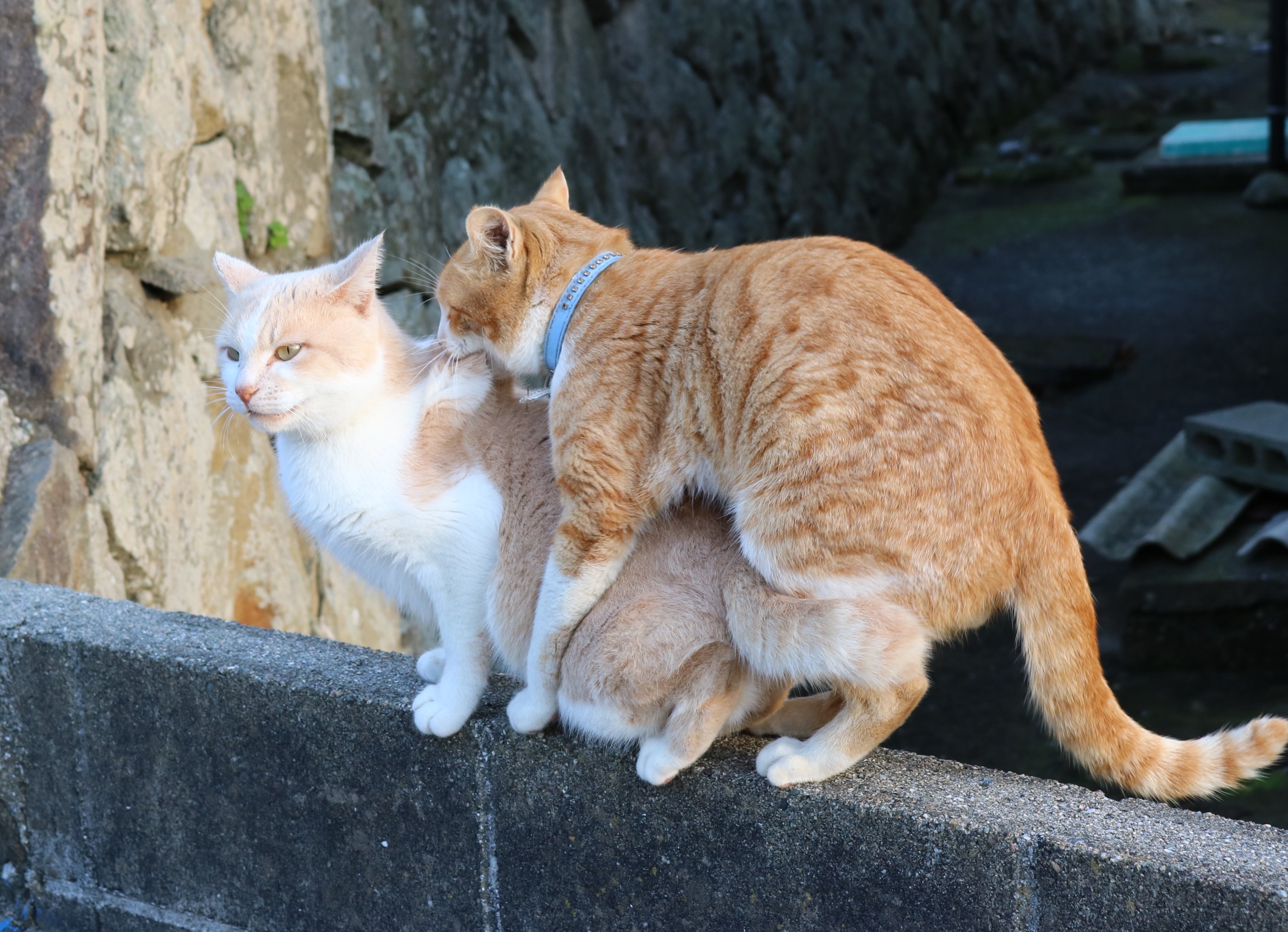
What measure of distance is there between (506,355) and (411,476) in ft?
0.98

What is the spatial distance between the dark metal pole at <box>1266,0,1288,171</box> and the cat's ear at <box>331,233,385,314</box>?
741cm

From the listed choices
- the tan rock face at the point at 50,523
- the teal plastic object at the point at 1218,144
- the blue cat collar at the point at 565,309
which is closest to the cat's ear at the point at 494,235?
the blue cat collar at the point at 565,309

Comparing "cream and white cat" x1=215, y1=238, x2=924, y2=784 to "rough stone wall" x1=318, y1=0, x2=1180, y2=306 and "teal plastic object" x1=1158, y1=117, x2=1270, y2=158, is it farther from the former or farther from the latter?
"teal plastic object" x1=1158, y1=117, x2=1270, y2=158

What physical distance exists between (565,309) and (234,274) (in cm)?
57

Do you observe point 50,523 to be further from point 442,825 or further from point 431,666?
point 442,825

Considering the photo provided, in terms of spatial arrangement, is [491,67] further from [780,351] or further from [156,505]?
[780,351]

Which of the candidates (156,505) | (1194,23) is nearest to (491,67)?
(156,505)

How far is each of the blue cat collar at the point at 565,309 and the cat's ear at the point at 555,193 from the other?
0.35 m

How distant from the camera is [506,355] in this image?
209cm

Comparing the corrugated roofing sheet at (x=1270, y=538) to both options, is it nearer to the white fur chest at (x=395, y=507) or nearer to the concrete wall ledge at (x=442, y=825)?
the concrete wall ledge at (x=442, y=825)

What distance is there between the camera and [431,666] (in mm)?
1964

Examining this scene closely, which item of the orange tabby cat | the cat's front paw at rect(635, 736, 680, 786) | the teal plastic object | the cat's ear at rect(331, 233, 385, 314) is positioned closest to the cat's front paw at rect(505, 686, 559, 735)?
the orange tabby cat

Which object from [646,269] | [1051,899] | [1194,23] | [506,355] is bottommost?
[1194,23]

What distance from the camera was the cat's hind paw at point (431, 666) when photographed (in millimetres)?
1943
